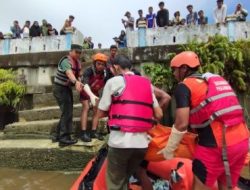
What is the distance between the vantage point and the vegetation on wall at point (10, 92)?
33.1ft

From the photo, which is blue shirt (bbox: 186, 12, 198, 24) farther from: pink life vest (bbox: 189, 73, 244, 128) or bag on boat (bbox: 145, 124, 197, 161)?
pink life vest (bbox: 189, 73, 244, 128)

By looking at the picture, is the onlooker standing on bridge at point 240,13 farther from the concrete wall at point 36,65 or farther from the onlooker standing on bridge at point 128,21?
the concrete wall at point 36,65

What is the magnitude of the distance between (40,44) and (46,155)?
6.00 metres

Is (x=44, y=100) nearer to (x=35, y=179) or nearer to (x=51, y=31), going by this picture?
(x=35, y=179)

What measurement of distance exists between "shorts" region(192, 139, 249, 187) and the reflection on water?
8.96 ft

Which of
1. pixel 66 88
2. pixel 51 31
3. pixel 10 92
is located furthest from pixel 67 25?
pixel 66 88

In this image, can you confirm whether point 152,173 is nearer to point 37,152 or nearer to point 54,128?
point 37,152

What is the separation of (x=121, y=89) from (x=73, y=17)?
9.30 meters

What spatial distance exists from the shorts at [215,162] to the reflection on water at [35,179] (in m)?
2.73

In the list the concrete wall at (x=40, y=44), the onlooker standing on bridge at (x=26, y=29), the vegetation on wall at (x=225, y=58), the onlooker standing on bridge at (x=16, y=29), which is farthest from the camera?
the onlooker standing on bridge at (x=16, y=29)

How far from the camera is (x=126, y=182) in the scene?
4.14m

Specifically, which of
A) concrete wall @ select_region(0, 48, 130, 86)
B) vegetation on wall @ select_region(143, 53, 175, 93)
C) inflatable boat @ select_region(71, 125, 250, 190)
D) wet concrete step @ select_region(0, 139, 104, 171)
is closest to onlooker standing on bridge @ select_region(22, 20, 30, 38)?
concrete wall @ select_region(0, 48, 130, 86)

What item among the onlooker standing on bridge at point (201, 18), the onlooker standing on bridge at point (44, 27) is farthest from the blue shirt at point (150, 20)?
the onlooker standing on bridge at point (44, 27)

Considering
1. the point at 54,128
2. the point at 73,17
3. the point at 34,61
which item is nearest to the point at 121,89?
the point at 54,128
